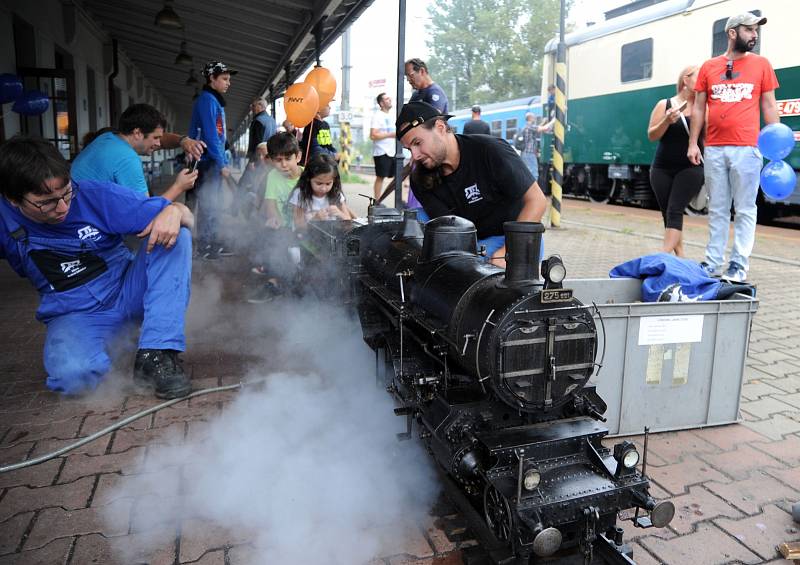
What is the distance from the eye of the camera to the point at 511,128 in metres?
21.1

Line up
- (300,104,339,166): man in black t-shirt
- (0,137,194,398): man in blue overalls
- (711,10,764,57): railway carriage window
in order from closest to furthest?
(0,137,194,398): man in blue overalls → (300,104,339,166): man in black t-shirt → (711,10,764,57): railway carriage window

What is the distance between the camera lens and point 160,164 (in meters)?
19.5

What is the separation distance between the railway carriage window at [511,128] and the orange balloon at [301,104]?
594 inches

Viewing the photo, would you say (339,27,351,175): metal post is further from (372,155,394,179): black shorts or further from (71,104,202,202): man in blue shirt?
(71,104,202,202): man in blue shirt

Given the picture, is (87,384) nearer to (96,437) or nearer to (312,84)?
(96,437)

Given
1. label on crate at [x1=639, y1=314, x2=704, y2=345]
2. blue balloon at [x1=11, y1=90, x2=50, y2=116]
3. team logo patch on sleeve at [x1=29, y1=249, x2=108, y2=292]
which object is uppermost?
blue balloon at [x1=11, y1=90, x2=50, y2=116]

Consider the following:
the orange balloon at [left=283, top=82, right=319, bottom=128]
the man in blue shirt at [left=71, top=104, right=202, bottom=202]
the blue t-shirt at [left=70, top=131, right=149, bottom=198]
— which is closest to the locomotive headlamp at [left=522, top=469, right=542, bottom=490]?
the man in blue shirt at [left=71, top=104, right=202, bottom=202]

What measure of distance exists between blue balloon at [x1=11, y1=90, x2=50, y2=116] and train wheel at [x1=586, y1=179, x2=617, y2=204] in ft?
36.8

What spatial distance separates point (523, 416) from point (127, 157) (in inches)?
122

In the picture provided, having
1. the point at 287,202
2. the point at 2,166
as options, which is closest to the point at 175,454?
the point at 2,166

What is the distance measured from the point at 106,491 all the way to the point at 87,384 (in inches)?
39.0

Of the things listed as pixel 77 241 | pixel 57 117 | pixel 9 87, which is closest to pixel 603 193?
pixel 57 117

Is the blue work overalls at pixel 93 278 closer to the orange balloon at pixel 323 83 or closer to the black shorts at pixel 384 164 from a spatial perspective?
the orange balloon at pixel 323 83

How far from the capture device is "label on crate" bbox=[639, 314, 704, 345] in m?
2.71
